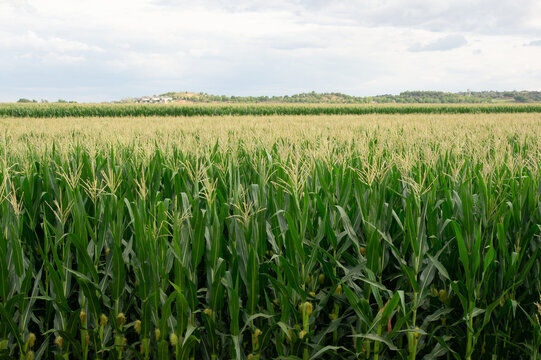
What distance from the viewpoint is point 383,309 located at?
2.05 m

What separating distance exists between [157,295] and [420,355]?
1724mm

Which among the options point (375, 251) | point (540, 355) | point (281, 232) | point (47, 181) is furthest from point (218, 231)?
point (540, 355)

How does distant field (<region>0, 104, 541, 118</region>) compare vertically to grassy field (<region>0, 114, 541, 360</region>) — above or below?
above

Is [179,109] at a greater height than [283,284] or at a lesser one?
greater

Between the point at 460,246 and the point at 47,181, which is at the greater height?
the point at 47,181

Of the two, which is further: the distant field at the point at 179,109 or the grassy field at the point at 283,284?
the distant field at the point at 179,109

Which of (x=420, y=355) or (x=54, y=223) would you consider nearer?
(x=420, y=355)

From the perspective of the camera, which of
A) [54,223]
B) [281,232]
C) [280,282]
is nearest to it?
[280,282]

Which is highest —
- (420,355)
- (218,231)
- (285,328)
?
(218,231)

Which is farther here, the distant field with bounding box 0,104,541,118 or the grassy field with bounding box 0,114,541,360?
the distant field with bounding box 0,104,541,118

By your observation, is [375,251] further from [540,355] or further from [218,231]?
[540,355]

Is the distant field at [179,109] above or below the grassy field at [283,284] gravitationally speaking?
above

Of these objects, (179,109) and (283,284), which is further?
(179,109)

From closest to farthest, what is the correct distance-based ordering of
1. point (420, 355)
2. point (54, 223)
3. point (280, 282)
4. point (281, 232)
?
point (280, 282), point (281, 232), point (420, 355), point (54, 223)
